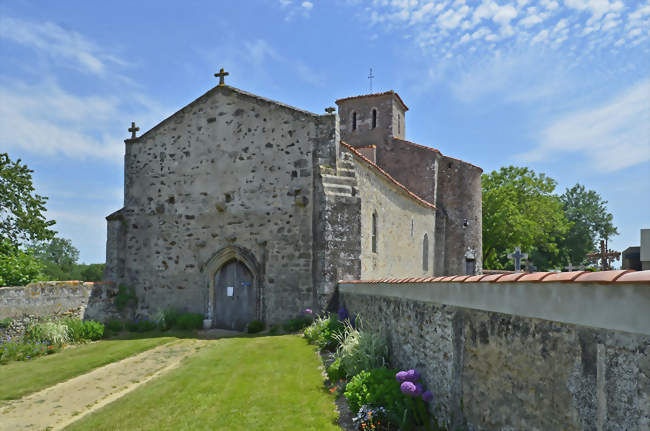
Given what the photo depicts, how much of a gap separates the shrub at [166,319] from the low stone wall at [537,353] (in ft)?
36.7

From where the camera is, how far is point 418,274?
73.0 ft

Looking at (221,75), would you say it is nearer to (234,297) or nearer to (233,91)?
(233,91)

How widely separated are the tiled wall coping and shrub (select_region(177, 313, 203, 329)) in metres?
11.5

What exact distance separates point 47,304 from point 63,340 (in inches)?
53.4

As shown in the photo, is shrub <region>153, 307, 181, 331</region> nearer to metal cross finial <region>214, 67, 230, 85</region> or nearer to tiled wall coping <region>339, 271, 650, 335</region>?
metal cross finial <region>214, 67, 230, 85</region>

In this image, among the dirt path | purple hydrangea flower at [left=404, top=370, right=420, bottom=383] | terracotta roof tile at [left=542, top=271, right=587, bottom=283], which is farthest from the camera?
the dirt path

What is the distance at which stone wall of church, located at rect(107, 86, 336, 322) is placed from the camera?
15.1 metres

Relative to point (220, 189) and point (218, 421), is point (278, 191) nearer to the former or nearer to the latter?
point (220, 189)

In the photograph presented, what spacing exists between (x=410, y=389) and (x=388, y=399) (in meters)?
0.38

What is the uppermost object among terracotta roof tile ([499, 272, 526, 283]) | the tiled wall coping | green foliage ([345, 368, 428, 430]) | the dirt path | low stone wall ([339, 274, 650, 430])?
terracotta roof tile ([499, 272, 526, 283])

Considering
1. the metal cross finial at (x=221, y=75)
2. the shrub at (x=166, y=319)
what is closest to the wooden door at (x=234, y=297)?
the shrub at (x=166, y=319)

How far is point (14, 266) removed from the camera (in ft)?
60.4

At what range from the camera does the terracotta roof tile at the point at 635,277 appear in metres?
2.82

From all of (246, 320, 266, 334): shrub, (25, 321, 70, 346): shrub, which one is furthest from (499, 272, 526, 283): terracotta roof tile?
(25, 321, 70, 346): shrub
